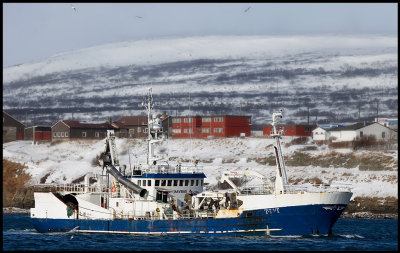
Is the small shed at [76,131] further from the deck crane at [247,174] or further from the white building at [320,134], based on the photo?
→ the deck crane at [247,174]

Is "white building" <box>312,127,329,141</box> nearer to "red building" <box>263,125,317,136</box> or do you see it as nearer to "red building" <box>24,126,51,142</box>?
"red building" <box>263,125,317,136</box>

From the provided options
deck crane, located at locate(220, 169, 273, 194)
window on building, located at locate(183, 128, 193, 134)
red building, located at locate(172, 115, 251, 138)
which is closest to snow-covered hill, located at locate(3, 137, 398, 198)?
red building, located at locate(172, 115, 251, 138)

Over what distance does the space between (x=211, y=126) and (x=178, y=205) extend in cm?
7751

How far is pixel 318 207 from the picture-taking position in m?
55.4

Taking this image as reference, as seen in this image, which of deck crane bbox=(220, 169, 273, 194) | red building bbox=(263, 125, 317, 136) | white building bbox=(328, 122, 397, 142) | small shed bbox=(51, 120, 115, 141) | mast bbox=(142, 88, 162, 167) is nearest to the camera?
deck crane bbox=(220, 169, 273, 194)

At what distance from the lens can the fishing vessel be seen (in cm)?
5553

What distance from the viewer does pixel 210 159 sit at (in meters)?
110

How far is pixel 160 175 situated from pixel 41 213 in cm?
960

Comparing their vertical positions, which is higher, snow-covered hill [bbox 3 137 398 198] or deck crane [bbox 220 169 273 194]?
snow-covered hill [bbox 3 137 398 198]

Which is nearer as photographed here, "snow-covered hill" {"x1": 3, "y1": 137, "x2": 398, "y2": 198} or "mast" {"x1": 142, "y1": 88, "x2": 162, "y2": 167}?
"mast" {"x1": 142, "y1": 88, "x2": 162, "y2": 167}

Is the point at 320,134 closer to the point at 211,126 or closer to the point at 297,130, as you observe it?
the point at 297,130

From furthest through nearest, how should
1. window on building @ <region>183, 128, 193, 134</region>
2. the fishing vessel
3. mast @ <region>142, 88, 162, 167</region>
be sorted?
window on building @ <region>183, 128, 193, 134</region>
mast @ <region>142, 88, 162, 167</region>
the fishing vessel

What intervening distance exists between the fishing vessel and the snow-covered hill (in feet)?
83.0

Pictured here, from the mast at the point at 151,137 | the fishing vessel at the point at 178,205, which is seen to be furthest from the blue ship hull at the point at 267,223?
the mast at the point at 151,137
